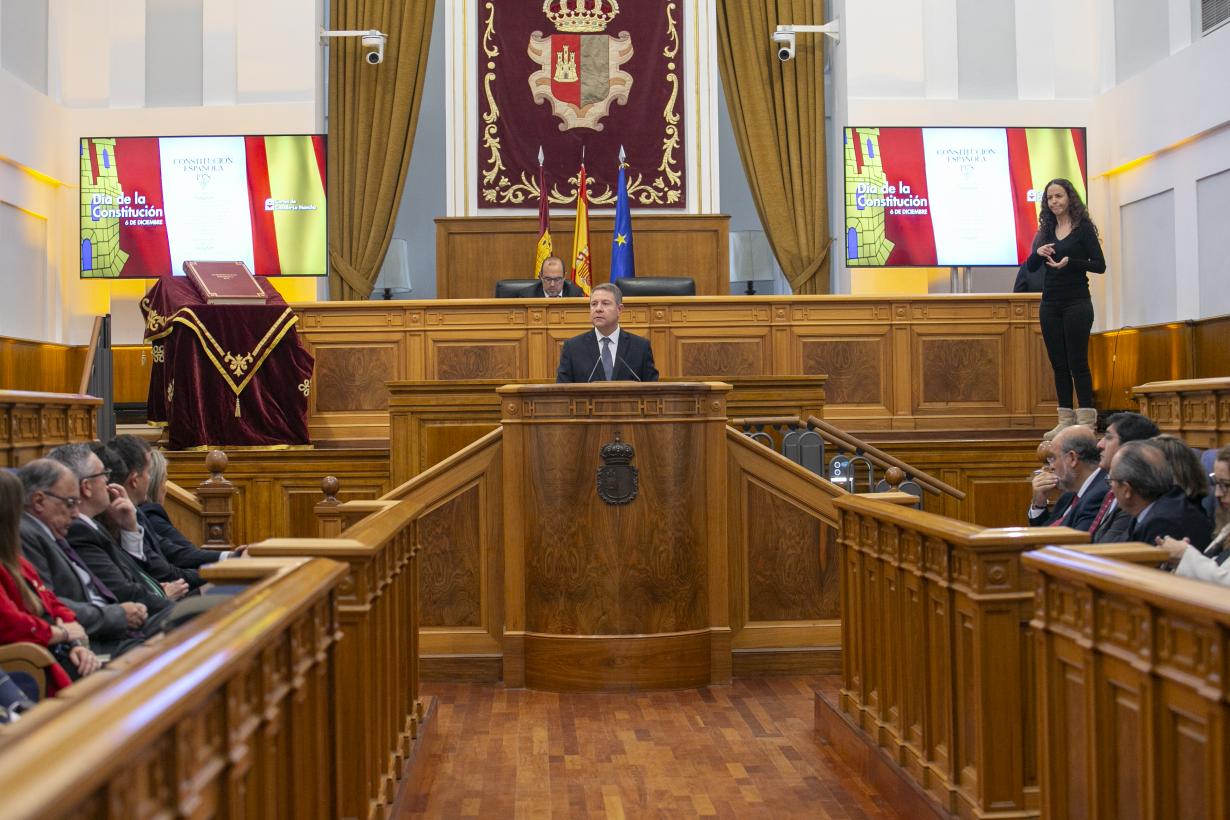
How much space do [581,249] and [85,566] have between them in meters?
6.66

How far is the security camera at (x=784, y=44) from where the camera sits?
36.8 ft

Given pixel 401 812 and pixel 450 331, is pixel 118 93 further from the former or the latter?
pixel 401 812

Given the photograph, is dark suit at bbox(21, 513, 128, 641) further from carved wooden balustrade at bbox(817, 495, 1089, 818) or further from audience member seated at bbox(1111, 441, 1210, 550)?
audience member seated at bbox(1111, 441, 1210, 550)

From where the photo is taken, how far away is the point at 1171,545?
2992mm

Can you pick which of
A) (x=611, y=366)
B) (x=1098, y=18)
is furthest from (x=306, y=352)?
(x=1098, y=18)

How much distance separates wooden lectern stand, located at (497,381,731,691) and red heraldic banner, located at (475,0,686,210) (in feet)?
21.1

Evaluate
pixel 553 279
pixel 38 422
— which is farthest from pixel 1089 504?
pixel 553 279

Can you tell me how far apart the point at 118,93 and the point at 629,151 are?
4.31 m

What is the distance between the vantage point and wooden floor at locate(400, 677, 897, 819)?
364 centimetres

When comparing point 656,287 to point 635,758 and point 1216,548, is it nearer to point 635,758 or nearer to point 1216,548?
point 635,758

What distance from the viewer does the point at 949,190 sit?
34.2ft

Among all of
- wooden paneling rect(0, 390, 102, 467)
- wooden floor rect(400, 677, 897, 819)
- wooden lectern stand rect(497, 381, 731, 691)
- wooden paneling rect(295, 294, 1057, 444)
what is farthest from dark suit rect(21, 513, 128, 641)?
wooden paneling rect(295, 294, 1057, 444)

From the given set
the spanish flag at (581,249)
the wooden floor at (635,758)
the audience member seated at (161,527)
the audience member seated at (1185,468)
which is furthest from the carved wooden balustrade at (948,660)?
the spanish flag at (581,249)

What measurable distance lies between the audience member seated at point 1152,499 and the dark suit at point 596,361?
8.37 ft
